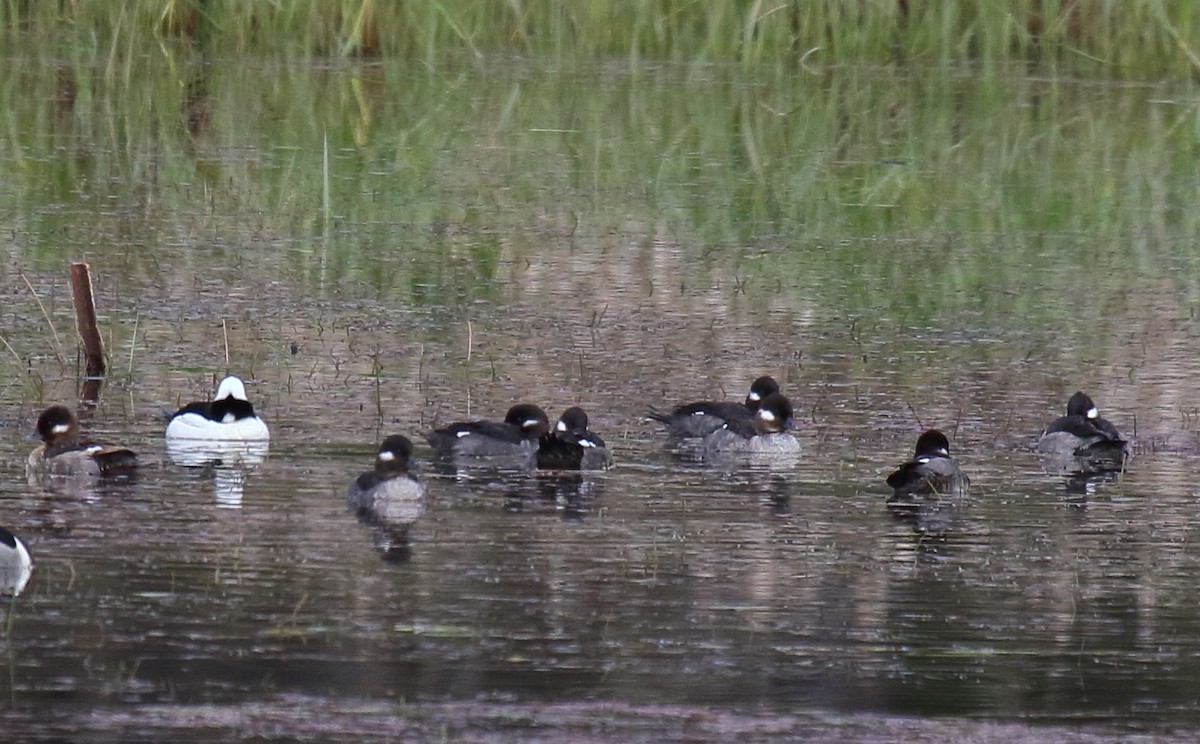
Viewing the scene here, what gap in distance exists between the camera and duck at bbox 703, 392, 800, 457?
1033cm

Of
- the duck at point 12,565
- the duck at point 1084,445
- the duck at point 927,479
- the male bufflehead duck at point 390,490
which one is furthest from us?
the duck at point 1084,445

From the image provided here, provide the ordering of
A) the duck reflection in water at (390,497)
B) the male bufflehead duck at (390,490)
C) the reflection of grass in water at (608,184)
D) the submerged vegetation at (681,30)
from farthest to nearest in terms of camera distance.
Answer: the submerged vegetation at (681,30)
the reflection of grass in water at (608,184)
the male bufflehead duck at (390,490)
the duck reflection in water at (390,497)

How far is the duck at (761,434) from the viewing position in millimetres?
10328

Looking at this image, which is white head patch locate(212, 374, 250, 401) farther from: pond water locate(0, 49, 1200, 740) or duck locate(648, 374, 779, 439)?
duck locate(648, 374, 779, 439)

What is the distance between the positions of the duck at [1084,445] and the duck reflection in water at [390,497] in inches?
106

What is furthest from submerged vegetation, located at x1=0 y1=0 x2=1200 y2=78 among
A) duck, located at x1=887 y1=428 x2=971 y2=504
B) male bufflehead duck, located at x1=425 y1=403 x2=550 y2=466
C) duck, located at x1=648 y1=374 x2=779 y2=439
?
duck, located at x1=887 y1=428 x2=971 y2=504

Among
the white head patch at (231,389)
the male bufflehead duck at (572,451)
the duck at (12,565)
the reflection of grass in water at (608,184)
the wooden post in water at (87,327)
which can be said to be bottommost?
the duck at (12,565)

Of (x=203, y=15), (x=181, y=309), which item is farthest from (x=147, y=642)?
(x=203, y=15)

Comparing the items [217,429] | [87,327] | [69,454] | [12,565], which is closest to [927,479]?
[217,429]

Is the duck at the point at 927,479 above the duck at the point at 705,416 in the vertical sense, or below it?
below

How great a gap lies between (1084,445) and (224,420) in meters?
3.46

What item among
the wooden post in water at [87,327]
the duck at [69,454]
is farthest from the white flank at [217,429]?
the wooden post in water at [87,327]

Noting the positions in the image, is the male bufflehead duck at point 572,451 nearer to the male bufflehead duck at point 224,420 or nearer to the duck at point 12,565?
the male bufflehead duck at point 224,420

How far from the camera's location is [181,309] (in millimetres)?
13102
